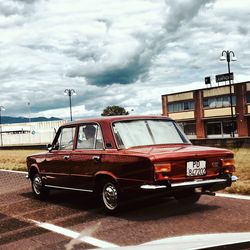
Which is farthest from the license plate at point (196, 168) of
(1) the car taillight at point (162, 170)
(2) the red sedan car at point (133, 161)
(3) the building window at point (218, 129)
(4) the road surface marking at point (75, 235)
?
(3) the building window at point (218, 129)

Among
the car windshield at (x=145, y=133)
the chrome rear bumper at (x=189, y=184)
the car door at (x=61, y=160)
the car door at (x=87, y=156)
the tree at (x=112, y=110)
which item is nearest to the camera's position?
the chrome rear bumper at (x=189, y=184)

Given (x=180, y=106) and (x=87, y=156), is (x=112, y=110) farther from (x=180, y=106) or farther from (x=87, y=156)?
(x=87, y=156)

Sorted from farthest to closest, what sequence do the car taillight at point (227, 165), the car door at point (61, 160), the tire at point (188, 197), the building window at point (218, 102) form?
1. the building window at point (218, 102)
2. the car door at point (61, 160)
3. the tire at point (188, 197)
4. the car taillight at point (227, 165)

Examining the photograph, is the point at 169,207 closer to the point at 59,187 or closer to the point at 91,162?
the point at 91,162

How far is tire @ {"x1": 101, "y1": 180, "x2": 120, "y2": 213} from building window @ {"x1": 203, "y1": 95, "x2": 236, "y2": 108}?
54.9m

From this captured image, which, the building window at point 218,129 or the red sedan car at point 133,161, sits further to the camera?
the building window at point 218,129

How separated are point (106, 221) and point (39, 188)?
310cm

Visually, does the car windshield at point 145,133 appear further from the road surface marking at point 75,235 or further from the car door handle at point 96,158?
the road surface marking at point 75,235

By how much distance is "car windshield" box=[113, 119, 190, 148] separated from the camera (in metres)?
7.36

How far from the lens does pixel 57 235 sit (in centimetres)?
609

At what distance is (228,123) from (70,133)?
55112 mm

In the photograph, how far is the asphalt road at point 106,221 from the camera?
226 inches

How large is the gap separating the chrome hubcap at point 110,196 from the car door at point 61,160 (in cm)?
116

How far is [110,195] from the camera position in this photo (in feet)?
23.7
